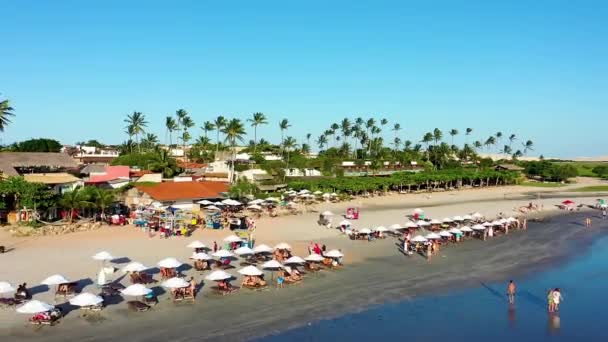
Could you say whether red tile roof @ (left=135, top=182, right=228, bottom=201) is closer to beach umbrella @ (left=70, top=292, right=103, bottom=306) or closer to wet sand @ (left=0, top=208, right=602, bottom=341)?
wet sand @ (left=0, top=208, right=602, bottom=341)

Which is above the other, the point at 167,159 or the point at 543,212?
the point at 167,159

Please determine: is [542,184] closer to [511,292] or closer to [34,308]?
[511,292]

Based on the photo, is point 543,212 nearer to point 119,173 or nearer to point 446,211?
point 446,211

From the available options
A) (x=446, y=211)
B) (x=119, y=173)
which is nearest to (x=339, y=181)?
(x=446, y=211)

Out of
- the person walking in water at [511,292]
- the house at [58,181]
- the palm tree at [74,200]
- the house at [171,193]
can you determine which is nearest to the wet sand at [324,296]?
the person walking in water at [511,292]

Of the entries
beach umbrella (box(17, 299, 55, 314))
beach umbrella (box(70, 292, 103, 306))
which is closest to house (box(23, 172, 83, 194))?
beach umbrella (box(70, 292, 103, 306))

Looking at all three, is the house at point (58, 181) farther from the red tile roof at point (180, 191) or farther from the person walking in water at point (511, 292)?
the person walking in water at point (511, 292)

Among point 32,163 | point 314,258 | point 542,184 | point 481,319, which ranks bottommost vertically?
point 481,319

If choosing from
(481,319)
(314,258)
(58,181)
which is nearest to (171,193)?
(58,181)
